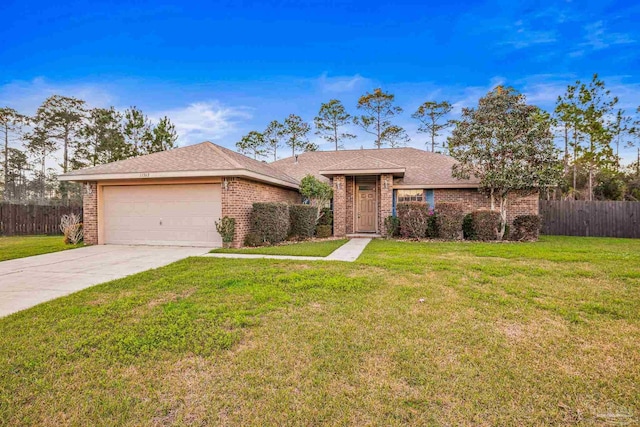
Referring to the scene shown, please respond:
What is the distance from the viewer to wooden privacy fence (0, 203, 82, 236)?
637 inches

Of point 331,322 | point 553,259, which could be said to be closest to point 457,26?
point 553,259

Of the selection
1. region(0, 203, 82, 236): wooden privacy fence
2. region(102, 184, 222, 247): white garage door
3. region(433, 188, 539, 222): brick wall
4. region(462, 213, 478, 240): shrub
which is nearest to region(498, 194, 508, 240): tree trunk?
region(433, 188, 539, 222): brick wall

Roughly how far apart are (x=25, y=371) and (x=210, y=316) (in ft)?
5.43

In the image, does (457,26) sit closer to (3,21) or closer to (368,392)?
(368,392)

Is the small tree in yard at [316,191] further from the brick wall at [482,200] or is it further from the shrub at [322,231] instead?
the brick wall at [482,200]

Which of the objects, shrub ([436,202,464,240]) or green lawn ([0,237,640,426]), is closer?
green lawn ([0,237,640,426])

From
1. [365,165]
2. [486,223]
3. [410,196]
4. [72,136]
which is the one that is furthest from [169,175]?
[72,136]

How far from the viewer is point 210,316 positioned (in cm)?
385

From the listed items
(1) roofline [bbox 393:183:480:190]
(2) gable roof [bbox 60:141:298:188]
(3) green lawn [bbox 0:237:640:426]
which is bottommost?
(3) green lawn [bbox 0:237:640:426]

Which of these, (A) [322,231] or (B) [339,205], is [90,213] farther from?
(B) [339,205]

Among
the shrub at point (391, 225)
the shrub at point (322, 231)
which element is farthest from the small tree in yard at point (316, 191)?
the shrub at point (391, 225)

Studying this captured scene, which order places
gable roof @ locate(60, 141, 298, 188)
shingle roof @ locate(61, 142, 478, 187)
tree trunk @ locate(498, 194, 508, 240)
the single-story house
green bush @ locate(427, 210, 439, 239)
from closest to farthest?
gable roof @ locate(60, 141, 298, 188), the single-story house, shingle roof @ locate(61, 142, 478, 187), green bush @ locate(427, 210, 439, 239), tree trunk @ locate(498, 194, 508, 240)

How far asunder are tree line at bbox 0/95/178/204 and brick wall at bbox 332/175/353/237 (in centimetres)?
1625

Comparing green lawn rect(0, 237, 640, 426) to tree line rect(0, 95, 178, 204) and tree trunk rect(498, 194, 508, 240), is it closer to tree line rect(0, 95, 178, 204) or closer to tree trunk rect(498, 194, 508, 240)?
tree trunk rect(498, 194, 508, 240)
